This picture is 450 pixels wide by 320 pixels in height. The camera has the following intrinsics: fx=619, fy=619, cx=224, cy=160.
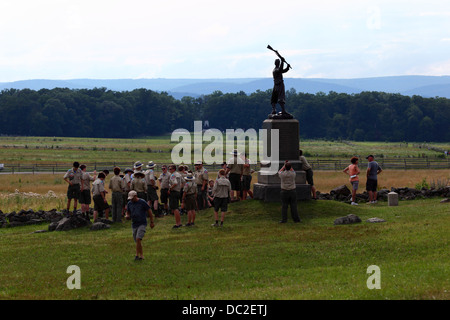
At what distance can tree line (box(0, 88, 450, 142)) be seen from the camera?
488 feet

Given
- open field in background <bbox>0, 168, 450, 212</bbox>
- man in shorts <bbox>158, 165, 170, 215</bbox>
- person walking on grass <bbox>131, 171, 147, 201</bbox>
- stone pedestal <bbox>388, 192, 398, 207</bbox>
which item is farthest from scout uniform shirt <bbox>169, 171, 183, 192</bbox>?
open field in background <bbox>0, 168, 450, 212</bbox>

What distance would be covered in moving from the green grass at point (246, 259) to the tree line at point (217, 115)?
437 feet

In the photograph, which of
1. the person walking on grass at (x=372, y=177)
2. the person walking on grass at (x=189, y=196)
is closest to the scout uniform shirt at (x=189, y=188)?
the person walking on grass at (x=189, y=196)

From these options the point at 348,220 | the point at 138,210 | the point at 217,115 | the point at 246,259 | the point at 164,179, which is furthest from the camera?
the point at 217,115

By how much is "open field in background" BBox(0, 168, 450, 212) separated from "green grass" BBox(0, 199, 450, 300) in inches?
378

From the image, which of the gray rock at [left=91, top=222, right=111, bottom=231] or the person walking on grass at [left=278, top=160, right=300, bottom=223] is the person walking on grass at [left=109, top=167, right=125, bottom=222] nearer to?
the gray rock at [left=91, top=222, right=111, bottom=231]

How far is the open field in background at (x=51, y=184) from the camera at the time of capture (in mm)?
30953

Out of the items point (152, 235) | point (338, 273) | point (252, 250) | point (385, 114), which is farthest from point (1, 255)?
point (385, 114)

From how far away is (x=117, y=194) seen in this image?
69.9 feet

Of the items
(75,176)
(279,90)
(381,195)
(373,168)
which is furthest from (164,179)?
(381,195)

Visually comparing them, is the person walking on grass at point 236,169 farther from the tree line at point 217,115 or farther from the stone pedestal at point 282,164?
the tree line at point 217,115

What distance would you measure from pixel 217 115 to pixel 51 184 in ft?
421

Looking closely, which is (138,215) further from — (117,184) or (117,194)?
(117,194)
